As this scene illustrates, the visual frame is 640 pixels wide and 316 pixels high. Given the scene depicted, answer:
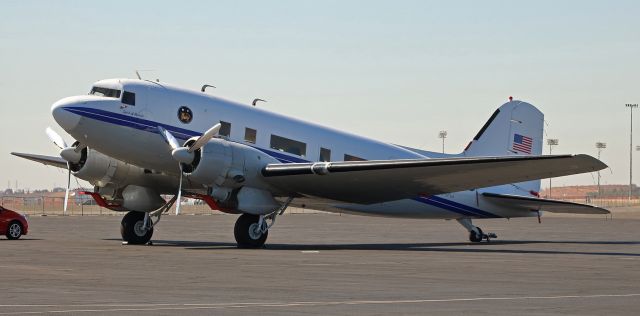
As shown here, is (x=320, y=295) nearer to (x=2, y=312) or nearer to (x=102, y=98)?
(x=2, y=312)

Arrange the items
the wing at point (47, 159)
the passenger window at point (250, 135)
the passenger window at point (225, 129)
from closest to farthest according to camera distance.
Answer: the passenger window at point (225, 129) → the passenger window at point (250, 135) → the wing at point (47, 159)

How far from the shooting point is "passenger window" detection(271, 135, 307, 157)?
1254 inches

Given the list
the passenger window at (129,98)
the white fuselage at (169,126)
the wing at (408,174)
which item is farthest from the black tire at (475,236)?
the passenger window at (129,98)

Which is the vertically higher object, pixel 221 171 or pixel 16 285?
pixel 221 171

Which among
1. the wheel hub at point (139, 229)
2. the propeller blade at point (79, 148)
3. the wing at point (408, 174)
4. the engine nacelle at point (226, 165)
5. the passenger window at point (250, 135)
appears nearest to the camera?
the wing at point (408, 174)

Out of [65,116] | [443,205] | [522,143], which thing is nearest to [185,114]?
[65,116]

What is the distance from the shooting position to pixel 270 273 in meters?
19.7

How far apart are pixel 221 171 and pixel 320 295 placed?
14846 mm

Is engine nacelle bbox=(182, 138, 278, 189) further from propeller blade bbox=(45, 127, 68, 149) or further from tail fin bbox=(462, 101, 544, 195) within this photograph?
tail fin bbox=(462, 101, 544, 195)

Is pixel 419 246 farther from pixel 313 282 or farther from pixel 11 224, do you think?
pixel 313 282

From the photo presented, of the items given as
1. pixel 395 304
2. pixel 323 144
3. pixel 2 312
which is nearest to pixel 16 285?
pixel 2 312

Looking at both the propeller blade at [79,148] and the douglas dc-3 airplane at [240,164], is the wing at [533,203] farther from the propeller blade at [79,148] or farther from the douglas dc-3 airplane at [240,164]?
the propeller blade at [79,148]

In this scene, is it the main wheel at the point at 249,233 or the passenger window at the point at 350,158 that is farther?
the passenger window at the point at 350,158

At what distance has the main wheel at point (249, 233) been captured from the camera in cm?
3067
